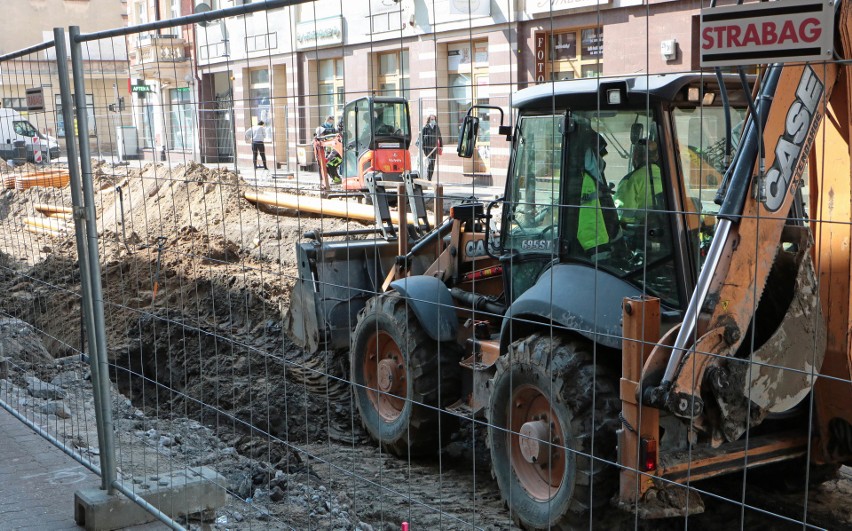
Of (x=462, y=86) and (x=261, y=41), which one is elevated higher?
(x=261, y=41)

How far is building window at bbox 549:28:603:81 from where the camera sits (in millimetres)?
3322

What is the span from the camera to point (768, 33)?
7.61 feet

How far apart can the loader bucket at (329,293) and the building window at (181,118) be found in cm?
303

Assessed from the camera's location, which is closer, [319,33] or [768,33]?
[768,33]

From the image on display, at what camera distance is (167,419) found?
25.0ft

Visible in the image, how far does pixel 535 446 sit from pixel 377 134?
1.93 m

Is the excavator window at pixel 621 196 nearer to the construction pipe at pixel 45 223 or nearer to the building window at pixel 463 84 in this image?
the building window at pixel 463 84

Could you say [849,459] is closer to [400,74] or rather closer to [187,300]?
[400,74]

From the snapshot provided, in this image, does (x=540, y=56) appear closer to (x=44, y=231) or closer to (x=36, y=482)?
(x=36, y=482)

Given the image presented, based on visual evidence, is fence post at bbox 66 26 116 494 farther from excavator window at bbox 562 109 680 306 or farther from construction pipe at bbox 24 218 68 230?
construction pipe at bbox 24 218 68 230

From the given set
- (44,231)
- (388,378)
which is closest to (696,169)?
(388,378)

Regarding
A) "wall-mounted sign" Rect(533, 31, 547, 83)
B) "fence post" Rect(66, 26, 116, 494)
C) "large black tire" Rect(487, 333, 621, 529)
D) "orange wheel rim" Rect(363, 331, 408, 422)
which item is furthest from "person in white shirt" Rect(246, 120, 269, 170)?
"orange wheel rim" Rect(363, 331, 408, 422)

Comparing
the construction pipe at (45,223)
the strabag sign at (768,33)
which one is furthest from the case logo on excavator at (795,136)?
the construction pipe at (45,223)

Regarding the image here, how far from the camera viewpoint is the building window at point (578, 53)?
3.32m
